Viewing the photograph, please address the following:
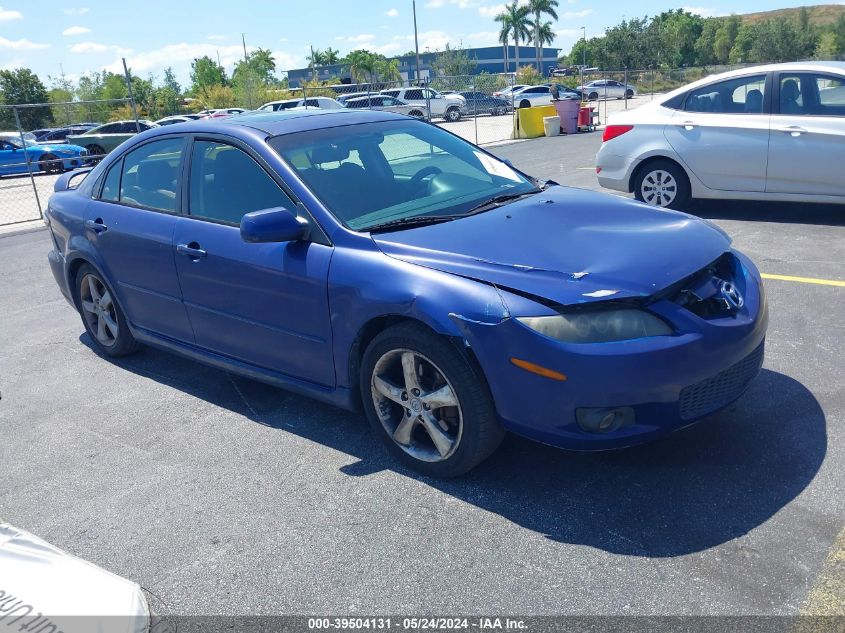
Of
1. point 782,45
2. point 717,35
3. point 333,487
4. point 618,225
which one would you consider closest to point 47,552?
point 333,487

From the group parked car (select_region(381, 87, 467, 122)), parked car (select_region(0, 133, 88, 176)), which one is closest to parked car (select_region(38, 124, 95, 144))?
parked car (select_region(0, 133, 88, 176))

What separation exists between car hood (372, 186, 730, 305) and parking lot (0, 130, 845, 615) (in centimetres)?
20

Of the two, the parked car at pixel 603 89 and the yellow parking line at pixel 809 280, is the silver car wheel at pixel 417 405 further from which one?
the parked car at pixel 603 89

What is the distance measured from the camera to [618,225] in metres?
3.76

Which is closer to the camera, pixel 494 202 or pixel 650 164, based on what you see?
pixel 494 202

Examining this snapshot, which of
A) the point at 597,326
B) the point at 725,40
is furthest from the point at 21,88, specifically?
the point at 725,40

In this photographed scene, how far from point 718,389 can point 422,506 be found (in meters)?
1.37

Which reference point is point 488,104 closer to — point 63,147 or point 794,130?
point 63,147

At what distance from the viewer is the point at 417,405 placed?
350 cm

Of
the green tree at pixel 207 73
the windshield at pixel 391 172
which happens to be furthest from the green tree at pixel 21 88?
the windshield at pixel 391 172

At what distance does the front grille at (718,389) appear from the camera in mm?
3209

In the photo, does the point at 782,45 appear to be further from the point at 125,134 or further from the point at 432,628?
the point at 432,628

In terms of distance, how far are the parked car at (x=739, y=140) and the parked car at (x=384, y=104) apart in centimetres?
2029

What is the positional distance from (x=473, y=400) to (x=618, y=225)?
1.19m
